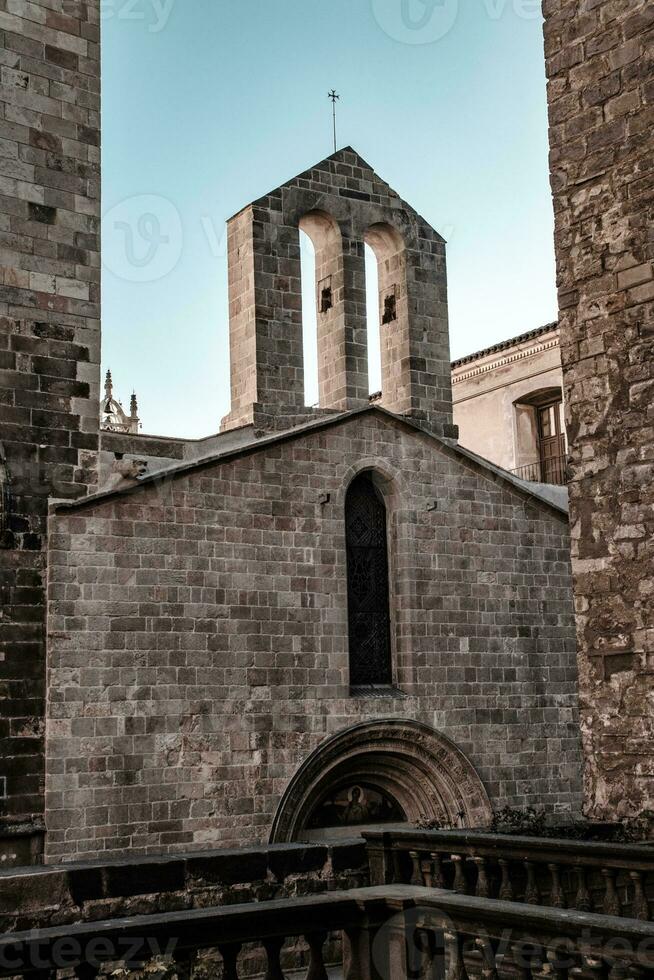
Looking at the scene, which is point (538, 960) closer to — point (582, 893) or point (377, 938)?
point (377, 938)

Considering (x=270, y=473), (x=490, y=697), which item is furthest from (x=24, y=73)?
(x=490, y=697)

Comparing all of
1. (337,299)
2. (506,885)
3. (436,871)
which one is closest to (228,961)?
(506,885)

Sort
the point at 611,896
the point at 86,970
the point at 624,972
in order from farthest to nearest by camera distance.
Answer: the point at 611,896
the point at 86,970
the point at 624,972

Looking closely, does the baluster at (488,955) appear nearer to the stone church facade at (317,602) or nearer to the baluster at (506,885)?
the baluster at (506,885)

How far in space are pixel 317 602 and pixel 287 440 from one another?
1857 mm

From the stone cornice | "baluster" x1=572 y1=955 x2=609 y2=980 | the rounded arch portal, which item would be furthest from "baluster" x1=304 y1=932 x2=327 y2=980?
the stone cornice

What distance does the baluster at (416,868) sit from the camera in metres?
6.67

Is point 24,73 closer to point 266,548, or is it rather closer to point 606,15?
point 266,548

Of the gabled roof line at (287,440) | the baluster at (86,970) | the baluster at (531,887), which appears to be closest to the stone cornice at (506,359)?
the gabled roof line at (287,440)

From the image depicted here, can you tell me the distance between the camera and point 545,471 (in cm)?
2119

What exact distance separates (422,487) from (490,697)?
2689 mm

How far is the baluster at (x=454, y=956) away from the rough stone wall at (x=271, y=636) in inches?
282

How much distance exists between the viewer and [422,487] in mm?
14445

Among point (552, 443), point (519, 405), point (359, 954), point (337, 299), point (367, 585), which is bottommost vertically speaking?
point (359, 954)
